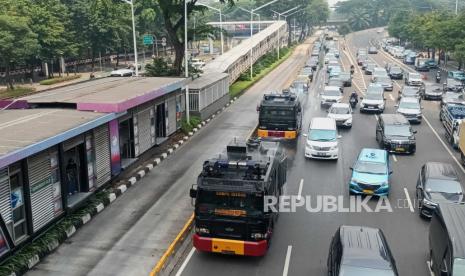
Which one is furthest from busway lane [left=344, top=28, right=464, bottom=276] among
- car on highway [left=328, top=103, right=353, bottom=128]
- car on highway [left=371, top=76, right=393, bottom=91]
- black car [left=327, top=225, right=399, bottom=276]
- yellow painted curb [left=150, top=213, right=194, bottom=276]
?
car on highway [left=371, top=76, right=393, bottom=91]

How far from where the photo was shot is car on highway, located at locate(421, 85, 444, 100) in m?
46.8

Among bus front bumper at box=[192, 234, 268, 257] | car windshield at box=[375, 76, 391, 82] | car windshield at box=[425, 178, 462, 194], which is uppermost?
car windshield at box=[375, 76, 391, 82]

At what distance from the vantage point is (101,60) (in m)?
85.1

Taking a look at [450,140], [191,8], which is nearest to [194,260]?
[450,140]

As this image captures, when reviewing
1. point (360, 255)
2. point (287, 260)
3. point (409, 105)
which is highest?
point (409, 105)

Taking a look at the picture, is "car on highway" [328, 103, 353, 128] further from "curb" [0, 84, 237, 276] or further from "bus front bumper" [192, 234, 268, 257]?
"bus front bumper" [192, 234, 268, 257]

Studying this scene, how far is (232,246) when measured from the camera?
1470cm

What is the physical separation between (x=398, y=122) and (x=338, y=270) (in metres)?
18.7

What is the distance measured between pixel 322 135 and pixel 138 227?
12.3 metres

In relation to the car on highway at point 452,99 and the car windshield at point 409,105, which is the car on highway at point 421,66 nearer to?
the car on highway at point 452,99

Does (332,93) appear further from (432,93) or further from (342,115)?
(432,93)

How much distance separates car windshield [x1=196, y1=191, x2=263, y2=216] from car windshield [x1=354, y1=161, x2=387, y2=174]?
8338 millimetres

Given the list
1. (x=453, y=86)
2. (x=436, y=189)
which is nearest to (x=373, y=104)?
(x=453, y=86)

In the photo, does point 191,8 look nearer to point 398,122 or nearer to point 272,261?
point 398,122
